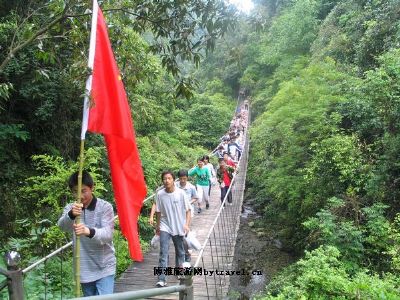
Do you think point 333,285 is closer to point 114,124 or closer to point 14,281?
point 114,124

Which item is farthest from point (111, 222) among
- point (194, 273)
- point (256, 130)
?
point (256, 130)

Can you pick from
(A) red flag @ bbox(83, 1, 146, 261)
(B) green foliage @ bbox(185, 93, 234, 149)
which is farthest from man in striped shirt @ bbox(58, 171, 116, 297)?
(B) green foliage @ bbox(185, 93, 234, 149)

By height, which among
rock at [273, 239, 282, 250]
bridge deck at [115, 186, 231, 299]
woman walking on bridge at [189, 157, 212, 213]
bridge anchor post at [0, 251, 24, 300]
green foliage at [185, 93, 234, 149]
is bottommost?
rock at [273, 239, 282, 250]

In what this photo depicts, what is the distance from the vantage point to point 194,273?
12.5 feet

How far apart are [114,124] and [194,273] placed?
201 centimetres

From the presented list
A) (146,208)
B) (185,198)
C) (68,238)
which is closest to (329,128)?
(146,208)

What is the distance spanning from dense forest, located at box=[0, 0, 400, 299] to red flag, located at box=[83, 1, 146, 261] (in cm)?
79

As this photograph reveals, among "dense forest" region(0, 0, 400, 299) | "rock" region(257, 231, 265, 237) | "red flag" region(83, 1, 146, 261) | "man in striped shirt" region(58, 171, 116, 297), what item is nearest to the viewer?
"red flag" region(83, 1, 146, 261)

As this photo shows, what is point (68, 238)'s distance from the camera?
523 centimetres

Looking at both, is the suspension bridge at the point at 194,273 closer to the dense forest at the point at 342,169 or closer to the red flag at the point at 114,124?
the red flag at the point at 114,124

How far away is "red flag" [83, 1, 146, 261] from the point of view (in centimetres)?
236

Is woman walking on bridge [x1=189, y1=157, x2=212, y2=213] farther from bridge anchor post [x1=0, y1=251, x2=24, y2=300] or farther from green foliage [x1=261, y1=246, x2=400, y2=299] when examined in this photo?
bridge anchor post [x1=0, y1=251, x2=24, y2=300]

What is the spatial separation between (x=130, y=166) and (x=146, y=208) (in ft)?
19.6

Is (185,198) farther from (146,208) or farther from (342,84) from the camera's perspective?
(342,84)
